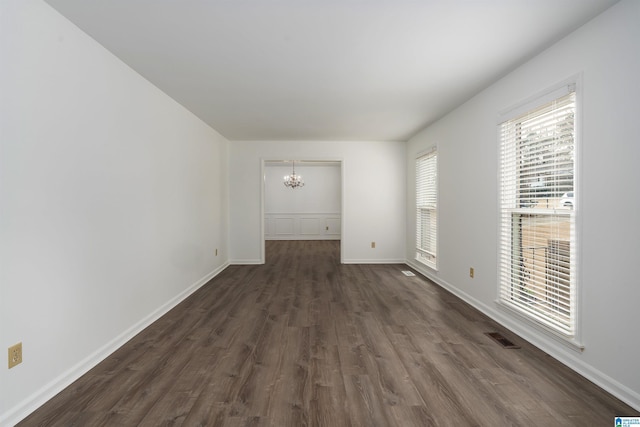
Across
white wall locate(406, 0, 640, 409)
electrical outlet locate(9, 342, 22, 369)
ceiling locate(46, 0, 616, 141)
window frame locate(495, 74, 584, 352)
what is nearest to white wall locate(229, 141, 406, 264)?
ceiling locate(46, 0, 616, 141)

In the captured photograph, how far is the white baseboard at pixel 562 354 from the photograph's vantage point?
1652 mm

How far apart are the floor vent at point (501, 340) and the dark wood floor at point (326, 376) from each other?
0.07 metres

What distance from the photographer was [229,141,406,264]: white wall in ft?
18.0

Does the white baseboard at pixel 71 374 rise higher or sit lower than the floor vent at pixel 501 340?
higher

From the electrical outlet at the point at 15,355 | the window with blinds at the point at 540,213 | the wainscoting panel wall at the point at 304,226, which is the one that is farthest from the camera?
the wainscoting panel wall at the point at 304,226

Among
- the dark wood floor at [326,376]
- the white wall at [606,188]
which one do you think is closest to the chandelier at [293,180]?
the dark wood floor at [326,376]

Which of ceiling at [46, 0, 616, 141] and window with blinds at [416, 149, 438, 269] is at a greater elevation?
ceiling at [46, 0, 616, 141]

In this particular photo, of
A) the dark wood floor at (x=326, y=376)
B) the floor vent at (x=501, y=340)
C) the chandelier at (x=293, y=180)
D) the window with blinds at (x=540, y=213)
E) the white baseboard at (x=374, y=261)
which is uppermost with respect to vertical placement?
the chandelier at (x=293, y=180)

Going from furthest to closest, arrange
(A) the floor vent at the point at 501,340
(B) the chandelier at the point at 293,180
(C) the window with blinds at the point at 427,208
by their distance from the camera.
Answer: (B) the chandelier at the point at 293,180
(C) the window with blinds at the point at 427,208
(A) the floor vent at the point at 501,340

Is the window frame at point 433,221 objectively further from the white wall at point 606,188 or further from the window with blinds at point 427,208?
the white wall at point 606,188

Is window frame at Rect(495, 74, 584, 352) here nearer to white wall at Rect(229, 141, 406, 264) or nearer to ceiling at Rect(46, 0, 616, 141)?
ceiling at Rect(46, 0, 616, 141)

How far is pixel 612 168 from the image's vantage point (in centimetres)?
175

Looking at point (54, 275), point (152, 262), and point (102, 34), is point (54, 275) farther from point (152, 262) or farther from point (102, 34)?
point (102, 34)

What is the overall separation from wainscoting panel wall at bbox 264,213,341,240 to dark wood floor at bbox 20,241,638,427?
6253 millimetres
